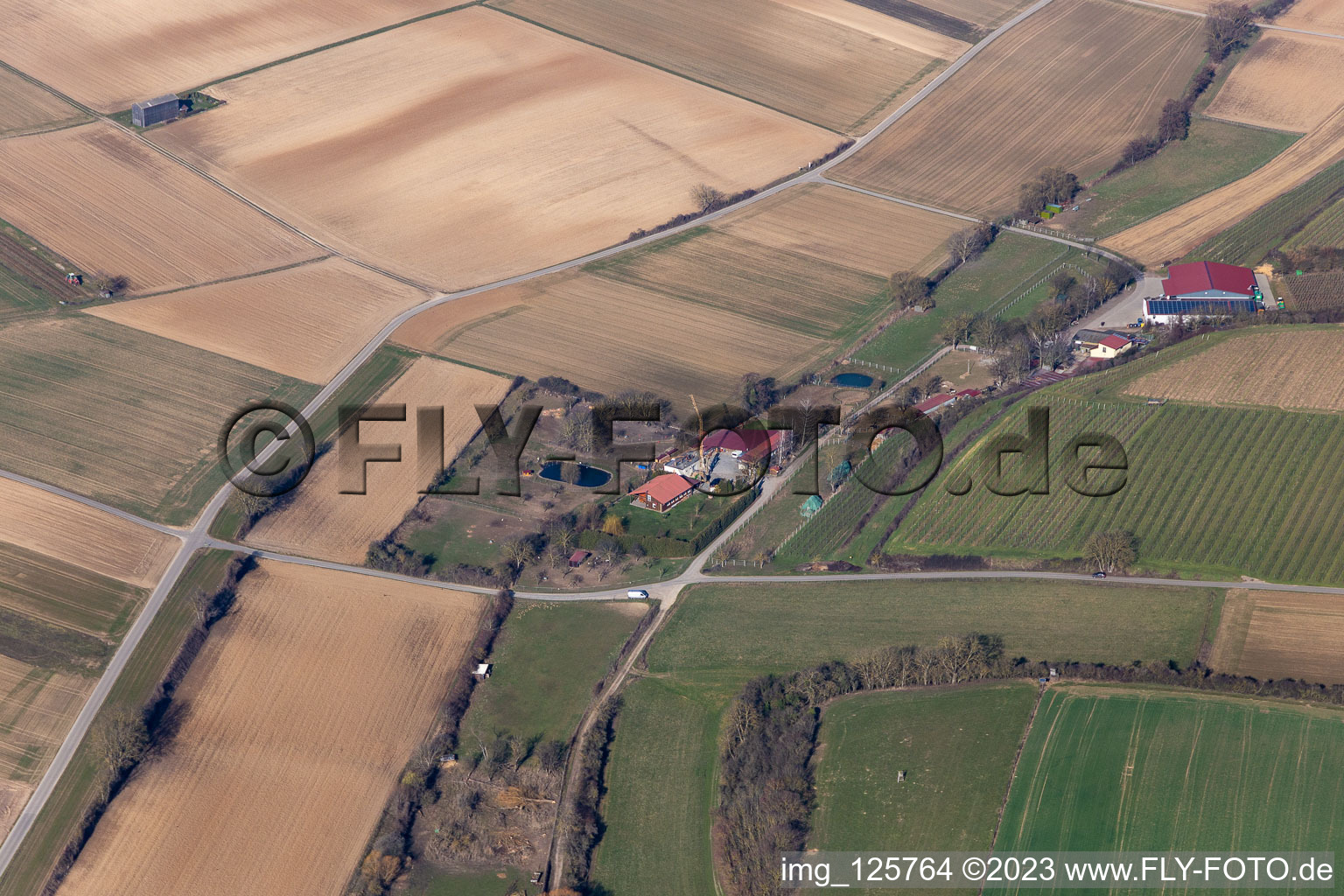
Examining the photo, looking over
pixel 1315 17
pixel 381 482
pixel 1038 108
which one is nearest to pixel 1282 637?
pixel 381 482

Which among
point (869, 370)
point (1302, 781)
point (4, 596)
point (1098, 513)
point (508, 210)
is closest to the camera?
point (1302, 781)

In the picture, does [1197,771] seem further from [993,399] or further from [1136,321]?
[1136,321]

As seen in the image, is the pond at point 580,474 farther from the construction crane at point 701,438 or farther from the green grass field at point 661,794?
the green grass field at point 661,794

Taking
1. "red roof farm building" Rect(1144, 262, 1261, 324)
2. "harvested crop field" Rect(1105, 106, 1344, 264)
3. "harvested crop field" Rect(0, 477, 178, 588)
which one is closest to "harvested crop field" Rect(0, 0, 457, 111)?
"harvested crop field" Rect(0, 477, 178, 588)

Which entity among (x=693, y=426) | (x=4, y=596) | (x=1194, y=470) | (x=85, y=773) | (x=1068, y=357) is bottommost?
(x=85, y=773)

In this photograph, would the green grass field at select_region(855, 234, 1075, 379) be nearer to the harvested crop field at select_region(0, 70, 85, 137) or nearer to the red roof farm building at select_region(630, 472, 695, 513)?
the red roof farm building at select_region(630, 472, 695, 513)

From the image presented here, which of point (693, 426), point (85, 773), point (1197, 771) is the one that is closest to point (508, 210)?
point (693, 426)
